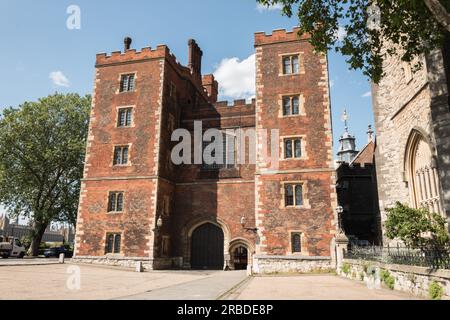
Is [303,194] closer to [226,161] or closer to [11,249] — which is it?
[226,161]

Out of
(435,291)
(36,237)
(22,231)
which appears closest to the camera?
(435,291)

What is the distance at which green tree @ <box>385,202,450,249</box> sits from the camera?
11844mm

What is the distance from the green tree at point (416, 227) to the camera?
11844 mm

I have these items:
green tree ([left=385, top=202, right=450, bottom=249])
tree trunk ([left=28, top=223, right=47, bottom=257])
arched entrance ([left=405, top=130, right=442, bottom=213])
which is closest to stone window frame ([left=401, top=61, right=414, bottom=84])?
arched entrance ([left=405, top=130, right=442, bottom=213])

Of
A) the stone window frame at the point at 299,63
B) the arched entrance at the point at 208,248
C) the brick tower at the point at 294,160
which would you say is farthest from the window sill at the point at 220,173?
the stone window frame at the point at 299,63

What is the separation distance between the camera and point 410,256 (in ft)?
35.9

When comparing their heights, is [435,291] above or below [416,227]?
below

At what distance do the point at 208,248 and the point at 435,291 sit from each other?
1810 centimetres

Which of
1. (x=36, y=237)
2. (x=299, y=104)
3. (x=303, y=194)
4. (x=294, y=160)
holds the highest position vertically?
(x=299, y=104)

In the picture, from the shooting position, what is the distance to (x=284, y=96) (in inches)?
953

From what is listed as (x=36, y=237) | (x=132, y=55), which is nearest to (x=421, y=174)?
(x=132, y=55)

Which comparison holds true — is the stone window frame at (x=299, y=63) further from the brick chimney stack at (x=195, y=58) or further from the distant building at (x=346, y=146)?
the distant building at (x=346, y=146)
